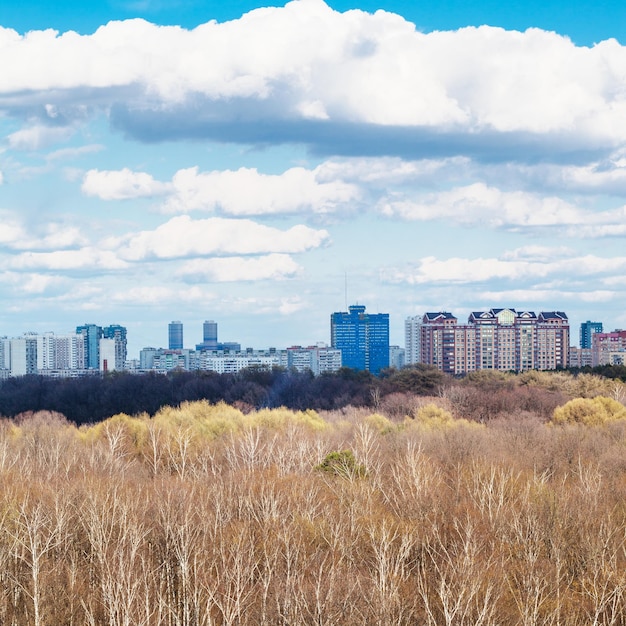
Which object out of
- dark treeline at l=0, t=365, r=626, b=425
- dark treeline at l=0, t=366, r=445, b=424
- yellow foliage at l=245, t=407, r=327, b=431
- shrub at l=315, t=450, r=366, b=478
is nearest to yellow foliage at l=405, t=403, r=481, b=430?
yellow foliage at l=245, t=407, r=327, b=431

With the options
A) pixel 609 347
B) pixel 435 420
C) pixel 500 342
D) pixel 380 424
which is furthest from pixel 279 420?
pixel 609 347

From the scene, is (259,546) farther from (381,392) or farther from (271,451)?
(381,392)

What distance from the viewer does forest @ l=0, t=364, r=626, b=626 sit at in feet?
89.4

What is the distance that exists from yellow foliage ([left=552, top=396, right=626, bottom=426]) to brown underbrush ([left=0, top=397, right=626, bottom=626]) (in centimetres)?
627

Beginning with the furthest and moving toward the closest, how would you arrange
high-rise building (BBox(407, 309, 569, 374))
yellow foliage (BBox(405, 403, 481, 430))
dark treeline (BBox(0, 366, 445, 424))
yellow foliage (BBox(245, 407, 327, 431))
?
high-rise building (BBox(407, 309, 569, 374)), dark treeline (BBox(0, 366, 445, 424)), yellow foliage (BBox(245, 407, 327, 431)), yellow foliage (BBox(405, 403, 481, 430))

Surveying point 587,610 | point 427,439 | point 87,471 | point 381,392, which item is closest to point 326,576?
point 587,610

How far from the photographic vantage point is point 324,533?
34.5 meters

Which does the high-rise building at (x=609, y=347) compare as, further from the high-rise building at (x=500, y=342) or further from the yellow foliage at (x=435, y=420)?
the yellow foliage at (x=435, y=420)

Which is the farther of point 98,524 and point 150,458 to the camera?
point 150,458

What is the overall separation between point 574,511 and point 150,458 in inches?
1041

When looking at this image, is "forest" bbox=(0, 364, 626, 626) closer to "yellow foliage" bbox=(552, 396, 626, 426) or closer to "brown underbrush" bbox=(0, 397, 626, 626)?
"brown underbrush" bbox=(0, 397, 626, 626)

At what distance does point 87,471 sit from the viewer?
153 ft

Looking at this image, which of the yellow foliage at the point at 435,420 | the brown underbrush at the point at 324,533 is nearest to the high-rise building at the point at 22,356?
the yellow foliage at the point at 435,420

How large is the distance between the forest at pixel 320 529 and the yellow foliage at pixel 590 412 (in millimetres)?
2497
